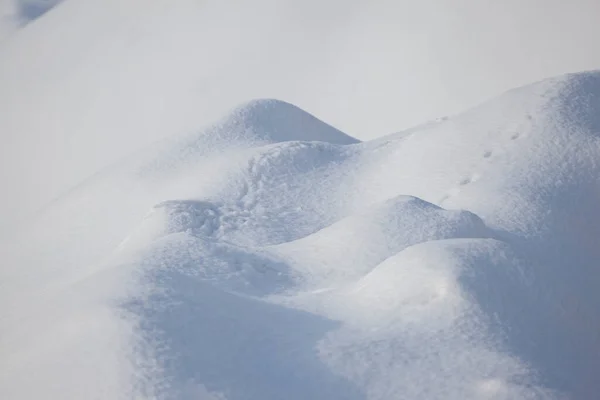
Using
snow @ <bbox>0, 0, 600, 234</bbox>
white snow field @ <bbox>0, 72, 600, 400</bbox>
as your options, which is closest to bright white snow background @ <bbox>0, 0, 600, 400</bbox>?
white snow field @ <bbox>0, 72, 600, 400</bbox>

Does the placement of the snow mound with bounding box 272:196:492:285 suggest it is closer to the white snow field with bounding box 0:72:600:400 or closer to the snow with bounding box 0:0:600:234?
the white snow field with bounding box 0:72:600:400

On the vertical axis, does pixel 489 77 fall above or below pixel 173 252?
above

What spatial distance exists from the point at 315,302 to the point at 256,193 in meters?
1.47

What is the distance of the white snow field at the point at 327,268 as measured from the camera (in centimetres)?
210

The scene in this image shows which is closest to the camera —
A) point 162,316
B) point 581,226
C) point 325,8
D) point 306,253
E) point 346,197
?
point 162,316

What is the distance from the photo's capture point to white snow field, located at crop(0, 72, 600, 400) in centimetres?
210

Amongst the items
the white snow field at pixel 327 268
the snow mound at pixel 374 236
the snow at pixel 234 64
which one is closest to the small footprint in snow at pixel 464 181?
the white snow field at pixel 327 268

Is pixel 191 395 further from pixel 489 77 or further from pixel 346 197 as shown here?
pixel 489 77

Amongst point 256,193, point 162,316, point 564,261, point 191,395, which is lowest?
point 564,261

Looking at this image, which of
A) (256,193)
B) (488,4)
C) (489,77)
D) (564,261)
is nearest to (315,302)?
(564,261)

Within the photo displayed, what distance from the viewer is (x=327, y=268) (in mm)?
2975

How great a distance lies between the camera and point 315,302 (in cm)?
263

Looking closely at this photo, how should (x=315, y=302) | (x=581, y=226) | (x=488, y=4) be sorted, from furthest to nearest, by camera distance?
(x=488, y=4) < (x=581, y=226) < (x=315, y=302)

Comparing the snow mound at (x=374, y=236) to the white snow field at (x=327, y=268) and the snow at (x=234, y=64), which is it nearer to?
the white snow field at (x=327, y=268)
